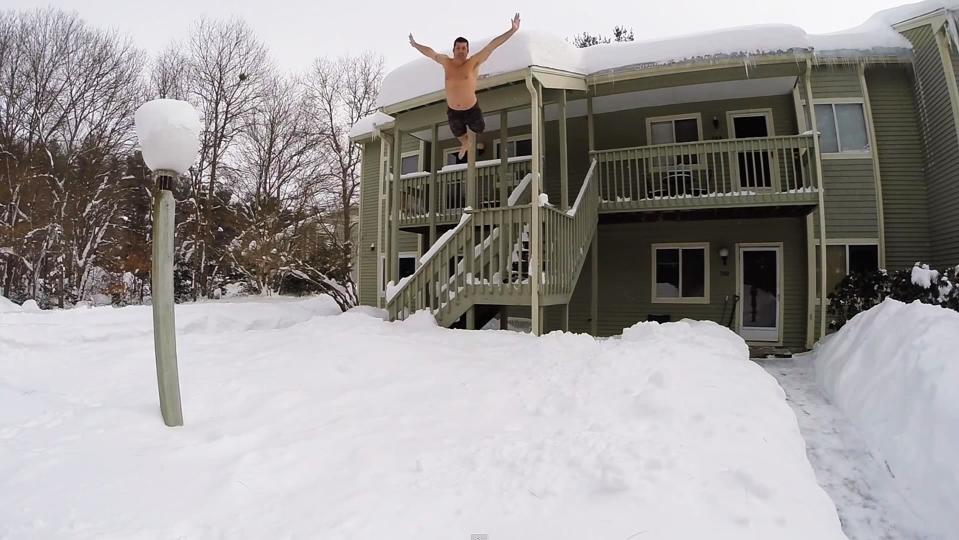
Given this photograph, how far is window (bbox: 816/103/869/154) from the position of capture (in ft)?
29.6

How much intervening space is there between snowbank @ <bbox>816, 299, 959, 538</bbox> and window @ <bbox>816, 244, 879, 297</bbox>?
481 centimetres

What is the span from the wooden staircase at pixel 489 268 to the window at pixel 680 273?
3.50 meters

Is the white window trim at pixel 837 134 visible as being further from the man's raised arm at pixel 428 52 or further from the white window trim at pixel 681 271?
the man's raised arm at pixel 428 52

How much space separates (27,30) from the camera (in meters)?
16.8

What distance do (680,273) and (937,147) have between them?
202 inches

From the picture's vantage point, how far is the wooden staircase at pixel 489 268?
5.97 meters

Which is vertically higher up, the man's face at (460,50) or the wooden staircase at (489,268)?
the man's face at (460,50)

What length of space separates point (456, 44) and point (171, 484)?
557 centimetres

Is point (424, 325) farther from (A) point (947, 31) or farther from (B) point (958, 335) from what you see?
(A) point (947, 31)

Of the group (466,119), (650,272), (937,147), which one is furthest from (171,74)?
(937,147)

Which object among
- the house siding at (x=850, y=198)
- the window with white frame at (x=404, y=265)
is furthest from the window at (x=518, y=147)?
the house siding at (x=850, y=198)

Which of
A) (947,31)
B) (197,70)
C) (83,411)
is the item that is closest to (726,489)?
(83,411)

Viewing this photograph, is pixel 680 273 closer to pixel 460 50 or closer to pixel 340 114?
pixel 460 50

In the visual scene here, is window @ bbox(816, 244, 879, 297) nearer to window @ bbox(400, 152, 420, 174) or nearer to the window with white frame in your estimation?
the window with white frame
